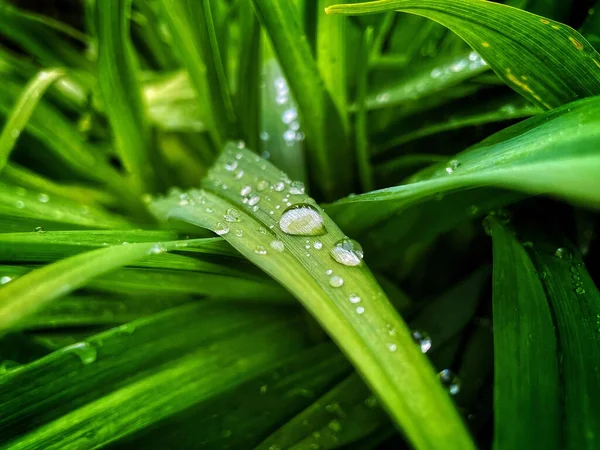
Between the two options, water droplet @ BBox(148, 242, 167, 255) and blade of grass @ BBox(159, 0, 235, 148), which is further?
blade of grass @ BBox(159, 0, 235, 148)

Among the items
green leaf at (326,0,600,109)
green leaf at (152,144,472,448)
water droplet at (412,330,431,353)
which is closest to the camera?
green leaf at (152,144,472,448)

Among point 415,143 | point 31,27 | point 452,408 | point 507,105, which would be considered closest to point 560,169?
point 452,408

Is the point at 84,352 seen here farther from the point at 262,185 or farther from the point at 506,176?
the point at 506,176

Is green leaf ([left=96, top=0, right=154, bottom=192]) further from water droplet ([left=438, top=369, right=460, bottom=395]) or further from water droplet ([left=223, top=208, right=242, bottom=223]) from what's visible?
water droplet ([left=438, top=369, right=460, bottom=395])

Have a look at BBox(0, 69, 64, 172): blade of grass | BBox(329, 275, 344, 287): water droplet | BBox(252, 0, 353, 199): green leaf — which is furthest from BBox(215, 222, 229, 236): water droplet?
BBox(0, 69, 64, 172): blade of grass

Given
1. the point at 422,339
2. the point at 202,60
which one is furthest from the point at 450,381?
the point at 202,60

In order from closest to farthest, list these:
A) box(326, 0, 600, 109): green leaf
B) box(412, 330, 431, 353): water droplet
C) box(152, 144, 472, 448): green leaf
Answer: box(152, 144, 472, 448): green leaf, box(326, 0, 600, 109): green leaf, box(412, 330, 431, 353): water droplet
